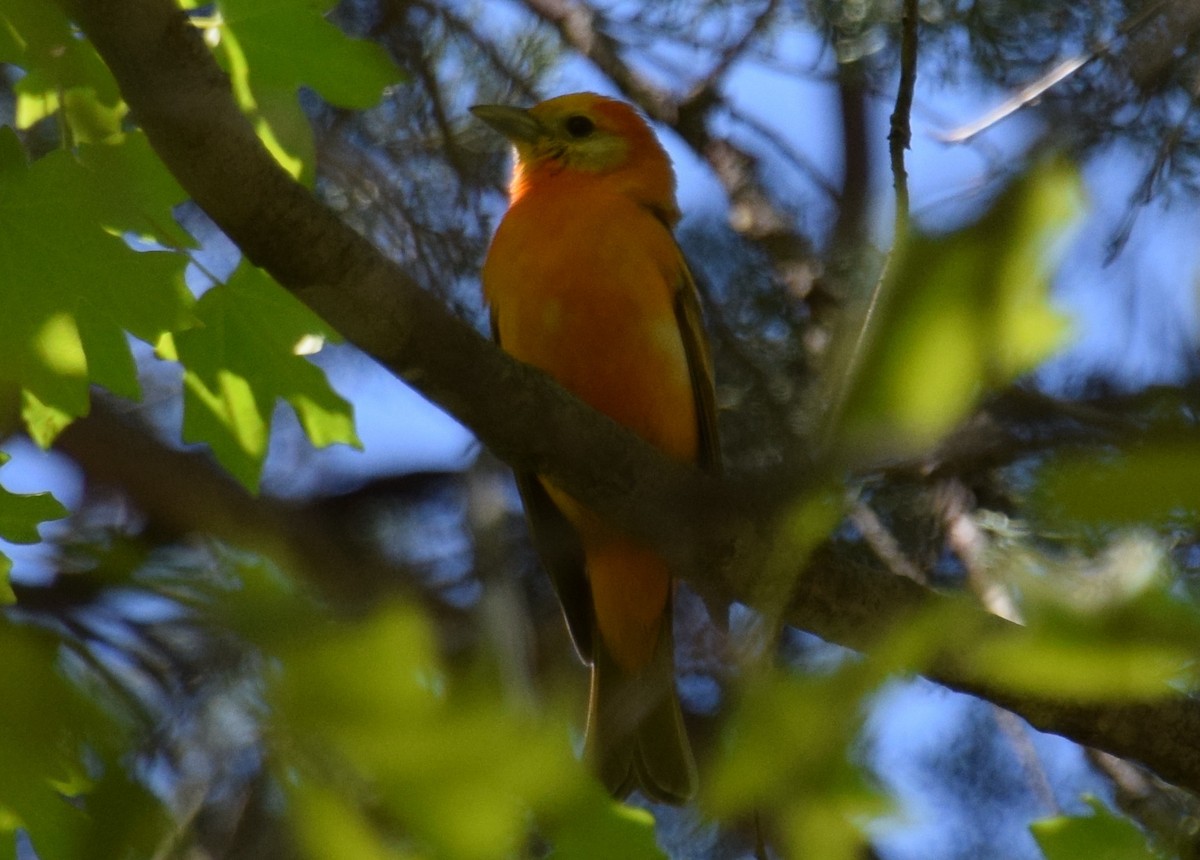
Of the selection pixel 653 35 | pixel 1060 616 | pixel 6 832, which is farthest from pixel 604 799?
pixel 653 35

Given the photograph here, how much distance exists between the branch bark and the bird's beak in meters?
2.24

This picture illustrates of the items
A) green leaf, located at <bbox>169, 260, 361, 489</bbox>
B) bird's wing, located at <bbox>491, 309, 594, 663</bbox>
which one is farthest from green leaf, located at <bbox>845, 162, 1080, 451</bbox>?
bird's wing, located at <bbox>491, 309, 594, 663</bbox>

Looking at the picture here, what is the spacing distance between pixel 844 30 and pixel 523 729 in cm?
423

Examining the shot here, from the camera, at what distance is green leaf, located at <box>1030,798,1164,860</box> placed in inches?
73.2

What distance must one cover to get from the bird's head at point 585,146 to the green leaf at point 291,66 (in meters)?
1.80

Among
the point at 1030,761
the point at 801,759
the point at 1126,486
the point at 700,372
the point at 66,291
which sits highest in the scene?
the point at 1126,486

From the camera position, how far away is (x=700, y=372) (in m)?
4.44

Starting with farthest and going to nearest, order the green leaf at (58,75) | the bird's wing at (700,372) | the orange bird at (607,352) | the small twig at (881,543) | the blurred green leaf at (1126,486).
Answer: the bird's wing at (700,372), the orange bird at (607,352), the small twig at (881,543), the green leaf at (58,75), the blurred green leaf at (1126,486)

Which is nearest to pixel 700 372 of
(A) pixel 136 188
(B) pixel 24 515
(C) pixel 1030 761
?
(C) pixel 1030 761

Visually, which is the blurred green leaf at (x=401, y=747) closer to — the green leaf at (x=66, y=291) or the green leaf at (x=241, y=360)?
the green leaf at (x=66, y=291)

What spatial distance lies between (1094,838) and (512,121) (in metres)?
3.71

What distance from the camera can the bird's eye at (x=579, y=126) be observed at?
16.8 ft

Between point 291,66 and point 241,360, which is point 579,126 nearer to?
point 291,66

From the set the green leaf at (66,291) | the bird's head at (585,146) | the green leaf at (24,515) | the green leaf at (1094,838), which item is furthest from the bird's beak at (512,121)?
the green leaf at (1094,838)
